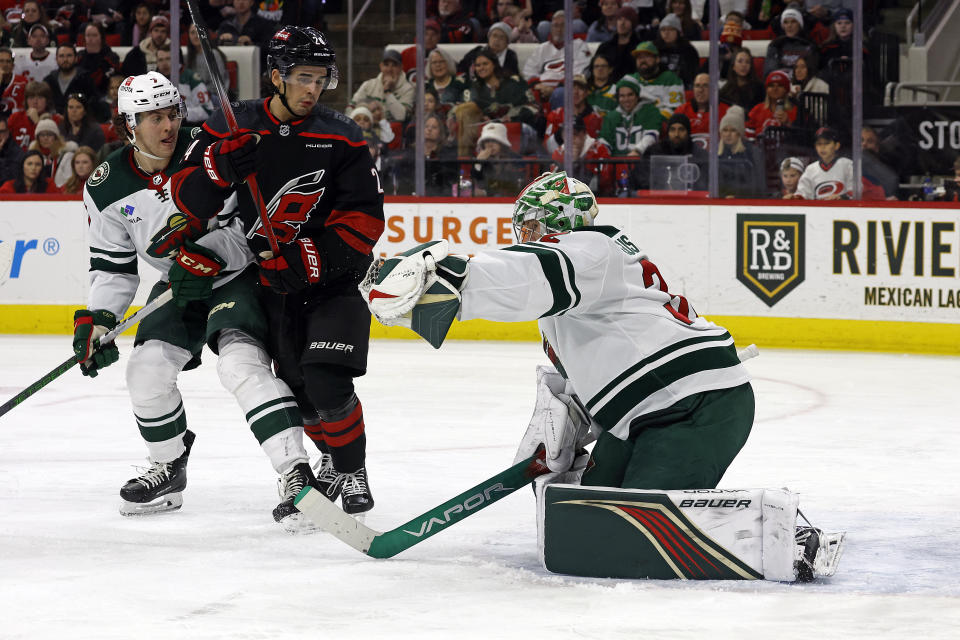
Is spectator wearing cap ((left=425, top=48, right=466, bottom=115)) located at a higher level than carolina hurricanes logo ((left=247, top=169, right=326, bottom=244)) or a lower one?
higher

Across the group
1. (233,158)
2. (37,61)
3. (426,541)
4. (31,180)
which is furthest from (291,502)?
(37,61)

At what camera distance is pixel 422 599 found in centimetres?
265

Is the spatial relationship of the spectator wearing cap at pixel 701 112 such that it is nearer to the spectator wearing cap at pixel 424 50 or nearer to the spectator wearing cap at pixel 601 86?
the spectator wearing cap at pixel 601 86

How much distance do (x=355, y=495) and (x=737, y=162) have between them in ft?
14.8

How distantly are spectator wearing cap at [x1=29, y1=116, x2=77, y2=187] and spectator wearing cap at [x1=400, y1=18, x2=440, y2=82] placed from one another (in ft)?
6.67

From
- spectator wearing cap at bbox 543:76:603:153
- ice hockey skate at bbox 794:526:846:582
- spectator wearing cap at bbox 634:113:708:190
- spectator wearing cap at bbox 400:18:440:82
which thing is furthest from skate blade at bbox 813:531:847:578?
spectator wearing cap at bbox 400:18:440:82

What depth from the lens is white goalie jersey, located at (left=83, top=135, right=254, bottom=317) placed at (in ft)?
11.5

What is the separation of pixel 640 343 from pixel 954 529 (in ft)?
3.43

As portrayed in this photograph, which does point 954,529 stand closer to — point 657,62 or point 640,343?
point 640,343

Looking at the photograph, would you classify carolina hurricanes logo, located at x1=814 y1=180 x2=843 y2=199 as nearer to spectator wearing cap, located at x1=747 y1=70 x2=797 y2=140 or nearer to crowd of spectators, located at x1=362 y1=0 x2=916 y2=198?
crowd of spectators, located at x1=362 y1=0 x2=916 y2=198

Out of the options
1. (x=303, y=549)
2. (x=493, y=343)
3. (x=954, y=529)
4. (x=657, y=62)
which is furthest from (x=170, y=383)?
(x=657, y=62)

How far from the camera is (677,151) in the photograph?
7449mm

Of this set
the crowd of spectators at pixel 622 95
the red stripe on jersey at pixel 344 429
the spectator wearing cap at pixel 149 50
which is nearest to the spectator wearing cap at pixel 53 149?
the spectator wearing cap at pixel 149 50

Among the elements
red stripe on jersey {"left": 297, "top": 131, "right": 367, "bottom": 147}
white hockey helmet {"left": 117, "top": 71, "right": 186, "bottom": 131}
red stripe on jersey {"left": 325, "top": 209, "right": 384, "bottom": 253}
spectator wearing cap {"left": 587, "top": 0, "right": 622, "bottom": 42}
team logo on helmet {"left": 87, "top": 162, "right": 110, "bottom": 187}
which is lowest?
red stripe on jersey {"left": 325, "top": 209, "right": 384, "bottom": 253}
